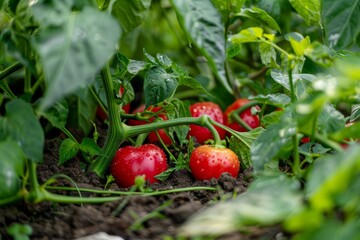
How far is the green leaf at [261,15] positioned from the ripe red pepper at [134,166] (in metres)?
0.41

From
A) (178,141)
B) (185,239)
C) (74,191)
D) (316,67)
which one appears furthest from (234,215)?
(316,67)

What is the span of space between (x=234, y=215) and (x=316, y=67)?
0.99 m

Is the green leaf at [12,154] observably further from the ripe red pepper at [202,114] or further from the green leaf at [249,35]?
the ripe red pepper at [202,114]

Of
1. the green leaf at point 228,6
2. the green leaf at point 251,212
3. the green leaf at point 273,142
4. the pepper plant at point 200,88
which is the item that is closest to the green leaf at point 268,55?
the pepper plant at point 200,88

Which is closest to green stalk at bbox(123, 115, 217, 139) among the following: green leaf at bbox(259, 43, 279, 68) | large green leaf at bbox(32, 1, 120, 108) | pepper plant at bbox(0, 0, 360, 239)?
pepper plant at bbox(0, 0, 360, 239)

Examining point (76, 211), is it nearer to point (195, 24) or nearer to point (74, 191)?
point (74, 191)

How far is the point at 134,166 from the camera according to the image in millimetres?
1438

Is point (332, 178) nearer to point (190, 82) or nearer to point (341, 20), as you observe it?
point (341, 20)

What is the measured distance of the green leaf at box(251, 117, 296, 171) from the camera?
3.54ft

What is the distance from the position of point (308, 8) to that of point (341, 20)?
12.3 inches

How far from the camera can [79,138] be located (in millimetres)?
1693

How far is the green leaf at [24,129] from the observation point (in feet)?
3.39

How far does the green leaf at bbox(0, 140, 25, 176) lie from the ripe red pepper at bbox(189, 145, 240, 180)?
0.48 metres

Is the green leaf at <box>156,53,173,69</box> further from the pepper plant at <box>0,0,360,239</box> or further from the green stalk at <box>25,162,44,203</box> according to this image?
the green stalk at <box>25,162,44,203</box>
